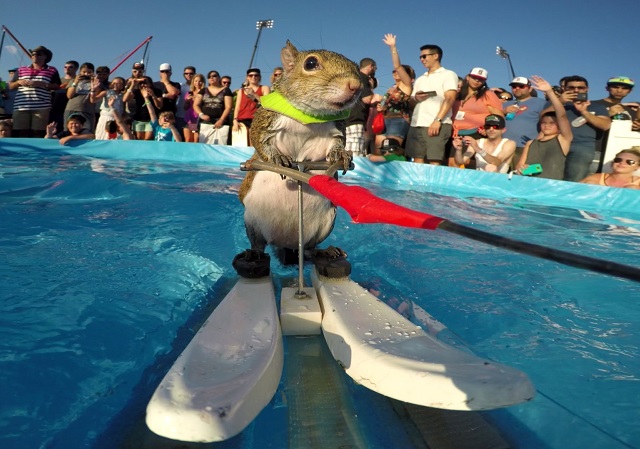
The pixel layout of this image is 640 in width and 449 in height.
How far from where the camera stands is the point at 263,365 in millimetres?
1111

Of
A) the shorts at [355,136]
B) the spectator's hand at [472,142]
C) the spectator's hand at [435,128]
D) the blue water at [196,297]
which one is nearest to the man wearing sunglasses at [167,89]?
the blue water at [196,297]

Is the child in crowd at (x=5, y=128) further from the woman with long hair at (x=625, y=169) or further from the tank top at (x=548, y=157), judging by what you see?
the woman with long hair at (x=625, y=169)

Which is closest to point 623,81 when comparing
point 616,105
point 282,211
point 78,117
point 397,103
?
point 616,105

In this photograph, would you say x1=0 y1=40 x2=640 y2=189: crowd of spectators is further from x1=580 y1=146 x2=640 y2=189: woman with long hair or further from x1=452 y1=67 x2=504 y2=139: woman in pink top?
x1=580 y1=146 x2=640 y2=189: woman with long hair

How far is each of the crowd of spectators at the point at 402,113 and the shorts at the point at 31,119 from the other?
2cm

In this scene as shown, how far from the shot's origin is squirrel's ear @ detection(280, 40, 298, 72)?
2318 millimetres

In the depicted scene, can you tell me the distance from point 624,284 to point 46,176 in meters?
6.23

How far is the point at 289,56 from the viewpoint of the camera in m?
2.34

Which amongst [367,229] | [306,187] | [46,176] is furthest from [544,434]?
[46,176]

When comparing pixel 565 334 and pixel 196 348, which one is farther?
pixel 565 334

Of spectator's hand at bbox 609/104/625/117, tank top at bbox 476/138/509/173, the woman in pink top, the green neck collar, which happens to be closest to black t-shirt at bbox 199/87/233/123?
the woman in pink top

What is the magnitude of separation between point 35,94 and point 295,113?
8.37 metres

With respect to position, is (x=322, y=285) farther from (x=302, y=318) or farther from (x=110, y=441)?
(x=110, y=441)

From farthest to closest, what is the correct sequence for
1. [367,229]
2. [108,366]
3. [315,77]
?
[367,229]
[315,77]
[108,366]
